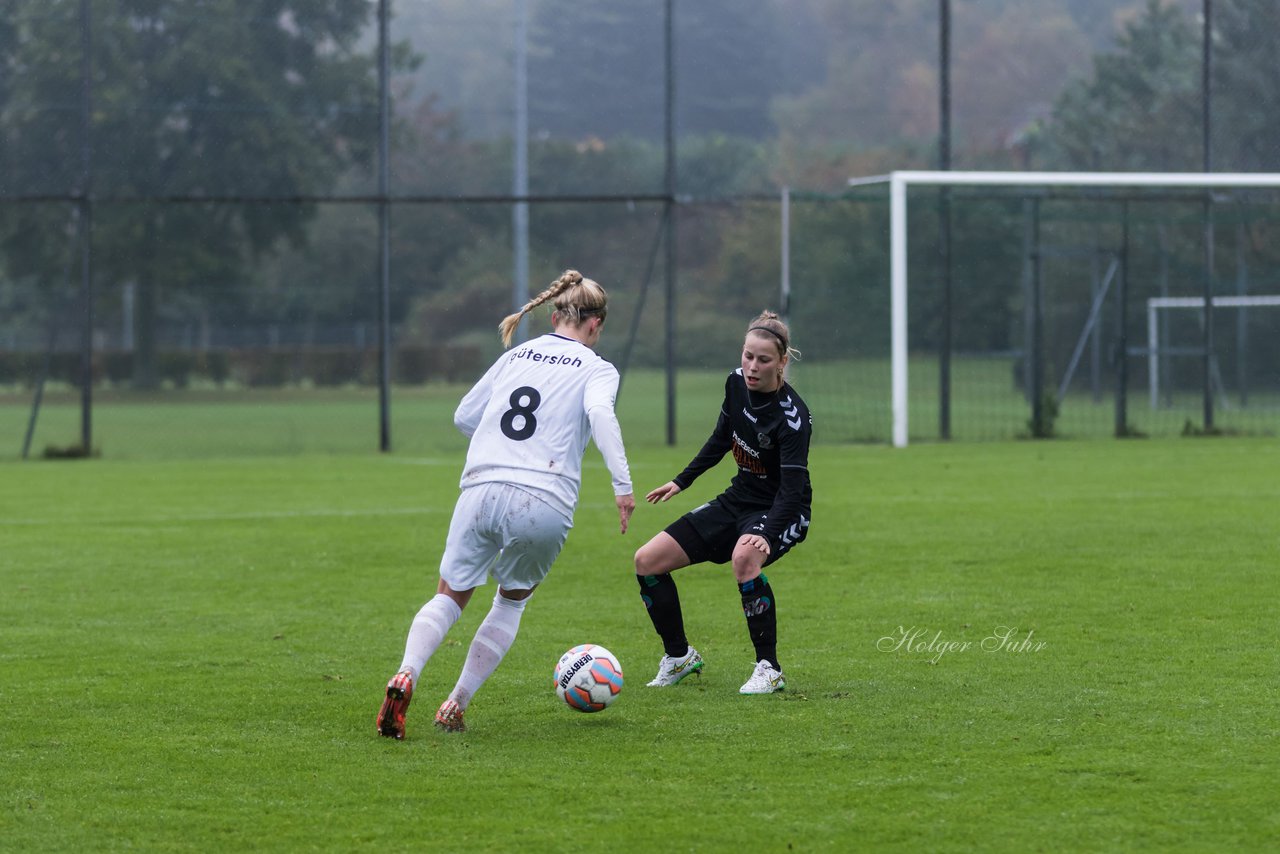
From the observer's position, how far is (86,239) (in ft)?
65.7

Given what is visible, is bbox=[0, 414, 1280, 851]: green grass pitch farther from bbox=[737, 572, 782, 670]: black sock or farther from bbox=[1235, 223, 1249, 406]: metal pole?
bbox=[1235, 223, 1249, 406]: metal pole

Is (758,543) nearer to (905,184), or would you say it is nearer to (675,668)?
(675,668)

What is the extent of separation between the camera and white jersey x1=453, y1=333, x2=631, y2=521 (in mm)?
5762

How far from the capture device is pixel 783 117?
894 inches

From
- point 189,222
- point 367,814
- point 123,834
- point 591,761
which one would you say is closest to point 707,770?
point 591,761

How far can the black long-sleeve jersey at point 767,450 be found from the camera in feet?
21.1

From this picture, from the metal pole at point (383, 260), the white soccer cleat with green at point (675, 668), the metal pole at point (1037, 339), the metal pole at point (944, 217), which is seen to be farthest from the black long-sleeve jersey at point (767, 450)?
the metal pole at point (1037, 339)

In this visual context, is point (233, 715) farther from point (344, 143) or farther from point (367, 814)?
point (344, 143)

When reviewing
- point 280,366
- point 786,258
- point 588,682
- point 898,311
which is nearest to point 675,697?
point 588,682

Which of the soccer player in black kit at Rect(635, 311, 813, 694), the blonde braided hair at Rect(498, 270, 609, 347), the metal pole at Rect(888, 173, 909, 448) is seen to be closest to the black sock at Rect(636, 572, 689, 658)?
the soccer player in black kit at Rect(635, 311, 813, 694)

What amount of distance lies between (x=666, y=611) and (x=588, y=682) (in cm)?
81

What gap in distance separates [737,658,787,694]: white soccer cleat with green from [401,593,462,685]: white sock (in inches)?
47.5

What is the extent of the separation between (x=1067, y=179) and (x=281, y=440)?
10.6 m

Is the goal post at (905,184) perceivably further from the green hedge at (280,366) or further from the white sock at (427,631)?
the white sock at (427,631)
